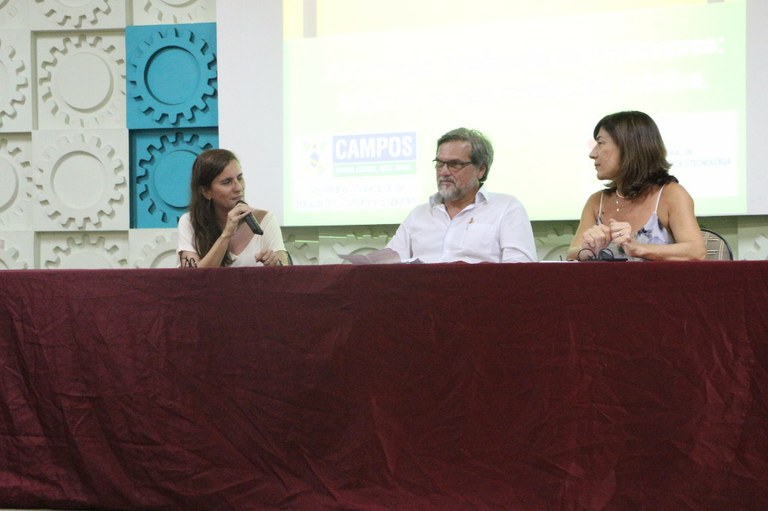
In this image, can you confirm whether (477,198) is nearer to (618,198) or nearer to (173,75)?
(618,198)

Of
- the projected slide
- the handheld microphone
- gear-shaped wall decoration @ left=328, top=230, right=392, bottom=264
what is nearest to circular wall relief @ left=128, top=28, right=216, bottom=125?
the projected slide

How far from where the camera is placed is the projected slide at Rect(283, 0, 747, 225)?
323 centimetres

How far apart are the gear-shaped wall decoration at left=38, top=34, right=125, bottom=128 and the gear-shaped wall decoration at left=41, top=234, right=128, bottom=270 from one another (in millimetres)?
595

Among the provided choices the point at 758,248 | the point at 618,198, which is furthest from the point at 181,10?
the point at 758,248

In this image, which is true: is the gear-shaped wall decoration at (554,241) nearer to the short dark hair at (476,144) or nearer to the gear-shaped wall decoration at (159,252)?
the short dark hair at (476,144)

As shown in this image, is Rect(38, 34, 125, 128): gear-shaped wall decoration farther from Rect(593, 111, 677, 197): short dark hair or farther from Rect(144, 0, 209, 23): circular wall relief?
Rect(593, 111, 677, 197): short dark hair

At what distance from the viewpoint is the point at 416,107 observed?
11.6ft

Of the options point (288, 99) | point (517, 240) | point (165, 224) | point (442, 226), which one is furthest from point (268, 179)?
point (517, 240)

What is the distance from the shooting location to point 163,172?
3893 mm

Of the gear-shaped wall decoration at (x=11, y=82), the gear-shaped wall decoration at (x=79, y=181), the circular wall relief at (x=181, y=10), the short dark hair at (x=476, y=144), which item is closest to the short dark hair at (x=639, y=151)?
the short dark hair at (x=476, y=144)

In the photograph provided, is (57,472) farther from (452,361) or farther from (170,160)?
(170,160)

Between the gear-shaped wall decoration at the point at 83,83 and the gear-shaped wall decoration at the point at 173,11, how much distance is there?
7.5 inches

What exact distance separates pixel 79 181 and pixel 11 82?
24.2 inches

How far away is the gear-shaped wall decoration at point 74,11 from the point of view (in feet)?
12.8
